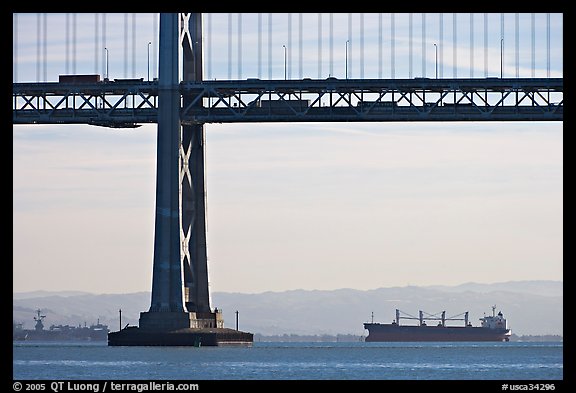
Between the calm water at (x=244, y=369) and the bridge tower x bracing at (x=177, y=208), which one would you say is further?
the bridge tower x bracing at (x=177, y=208)

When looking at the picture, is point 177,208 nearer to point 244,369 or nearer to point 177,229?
point 177,229

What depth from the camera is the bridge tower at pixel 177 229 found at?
96812mm

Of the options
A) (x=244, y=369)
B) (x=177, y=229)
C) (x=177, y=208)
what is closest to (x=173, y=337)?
(x=177, y=229)

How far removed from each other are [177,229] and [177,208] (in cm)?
118

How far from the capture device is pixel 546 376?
70.9m

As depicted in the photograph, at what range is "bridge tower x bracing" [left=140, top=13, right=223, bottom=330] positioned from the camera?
318 feet

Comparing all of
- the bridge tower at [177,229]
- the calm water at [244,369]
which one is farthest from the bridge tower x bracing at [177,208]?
the calm water at [244,369]

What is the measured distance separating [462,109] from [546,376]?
107 feet

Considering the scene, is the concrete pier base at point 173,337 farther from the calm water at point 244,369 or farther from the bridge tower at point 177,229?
the calm water at point 244,369

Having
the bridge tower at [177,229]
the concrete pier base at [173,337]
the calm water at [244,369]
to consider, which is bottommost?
the calm water at [244,369]

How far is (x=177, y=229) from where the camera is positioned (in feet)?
316
